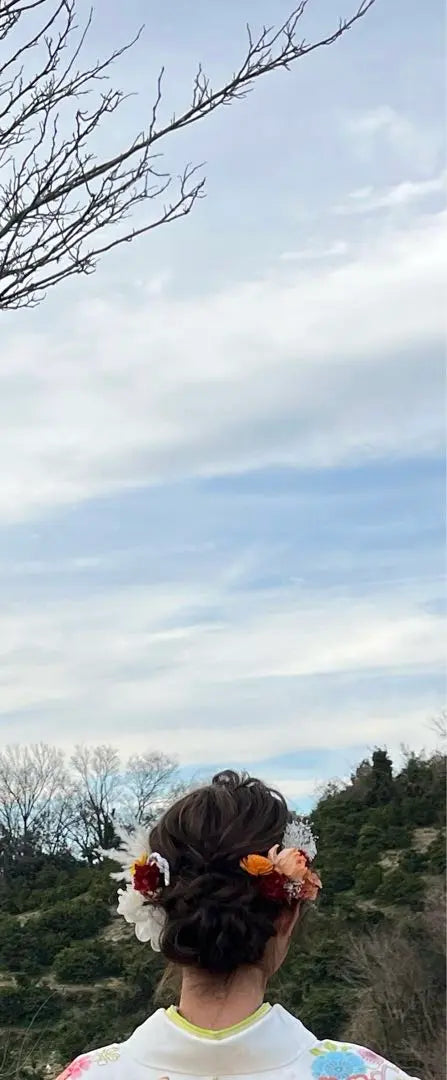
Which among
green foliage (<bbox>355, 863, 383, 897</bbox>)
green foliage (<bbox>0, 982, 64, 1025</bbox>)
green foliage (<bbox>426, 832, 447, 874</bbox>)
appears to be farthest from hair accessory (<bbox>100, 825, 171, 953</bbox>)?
green foliage (<bbox>426, 832, 447, 874</bbox>)

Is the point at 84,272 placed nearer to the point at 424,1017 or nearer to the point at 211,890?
the point at 211,890

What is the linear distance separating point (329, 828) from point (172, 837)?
18246 millimetres

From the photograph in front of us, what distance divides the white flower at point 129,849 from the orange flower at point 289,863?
6.2 inches

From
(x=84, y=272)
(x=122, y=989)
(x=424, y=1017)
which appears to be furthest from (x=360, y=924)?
(x=84, y=272)

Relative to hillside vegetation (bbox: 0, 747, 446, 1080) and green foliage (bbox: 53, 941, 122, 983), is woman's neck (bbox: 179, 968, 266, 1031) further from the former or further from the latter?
green foliage (bbox: 53, 941, 122, 983)

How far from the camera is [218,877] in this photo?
1259 mm

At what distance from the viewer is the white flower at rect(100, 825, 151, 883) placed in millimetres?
1365

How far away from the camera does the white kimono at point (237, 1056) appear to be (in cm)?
121

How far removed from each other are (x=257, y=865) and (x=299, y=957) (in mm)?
15511

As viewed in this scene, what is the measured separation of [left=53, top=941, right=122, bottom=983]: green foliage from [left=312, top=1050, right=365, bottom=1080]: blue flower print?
14.6 m

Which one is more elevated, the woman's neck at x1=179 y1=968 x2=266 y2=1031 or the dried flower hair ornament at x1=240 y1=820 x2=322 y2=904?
the dried flower hair ornament at x1=240 y1=820 x2=322 y2=904

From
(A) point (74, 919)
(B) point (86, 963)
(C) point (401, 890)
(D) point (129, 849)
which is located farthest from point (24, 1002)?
(D) point (129, 849)

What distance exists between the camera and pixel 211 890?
127cm

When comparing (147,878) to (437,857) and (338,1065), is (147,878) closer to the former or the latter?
(338,1065)
